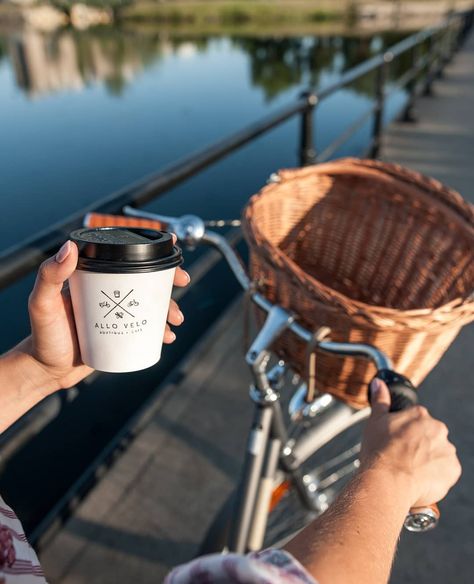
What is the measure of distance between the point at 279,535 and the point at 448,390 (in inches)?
39.0

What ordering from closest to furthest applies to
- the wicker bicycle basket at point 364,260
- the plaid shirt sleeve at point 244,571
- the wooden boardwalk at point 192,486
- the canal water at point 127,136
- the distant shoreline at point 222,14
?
1. the plaid shirt sleeve at point 244,571
2. the wicker bicycle basket at point 364,260
3. the wooden boardwalk at point 192,486
4. the canal water at point 127,136
5. the distant shoreline at point 222,14

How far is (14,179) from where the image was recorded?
15.8 m

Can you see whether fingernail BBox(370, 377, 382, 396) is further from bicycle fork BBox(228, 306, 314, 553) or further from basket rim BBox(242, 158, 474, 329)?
bicycle fork BBox(228, 306, 314, 553)

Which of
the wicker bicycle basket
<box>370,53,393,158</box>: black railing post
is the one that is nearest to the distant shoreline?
<box>370,53,393,158</box>: black railing post

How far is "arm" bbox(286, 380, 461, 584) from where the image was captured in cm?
47

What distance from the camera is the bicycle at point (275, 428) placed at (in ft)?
2.57

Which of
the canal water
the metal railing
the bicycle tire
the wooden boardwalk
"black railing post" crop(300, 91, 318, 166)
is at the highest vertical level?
the metal railing

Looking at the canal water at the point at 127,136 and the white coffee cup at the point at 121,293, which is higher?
the white coffee cup at the point at 121,293

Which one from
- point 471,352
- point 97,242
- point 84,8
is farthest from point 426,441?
point 84,8

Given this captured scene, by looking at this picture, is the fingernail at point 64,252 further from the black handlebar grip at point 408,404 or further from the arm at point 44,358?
the black handlebar grip at point 408,404

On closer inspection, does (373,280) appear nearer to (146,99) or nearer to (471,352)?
(471,352)

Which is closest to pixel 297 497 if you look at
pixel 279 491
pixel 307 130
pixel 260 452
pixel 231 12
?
pixel 279 491

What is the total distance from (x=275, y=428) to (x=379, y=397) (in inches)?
18.6

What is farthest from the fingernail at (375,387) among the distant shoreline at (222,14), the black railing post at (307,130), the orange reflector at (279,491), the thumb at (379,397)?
the distant shoreline at (222,14)
